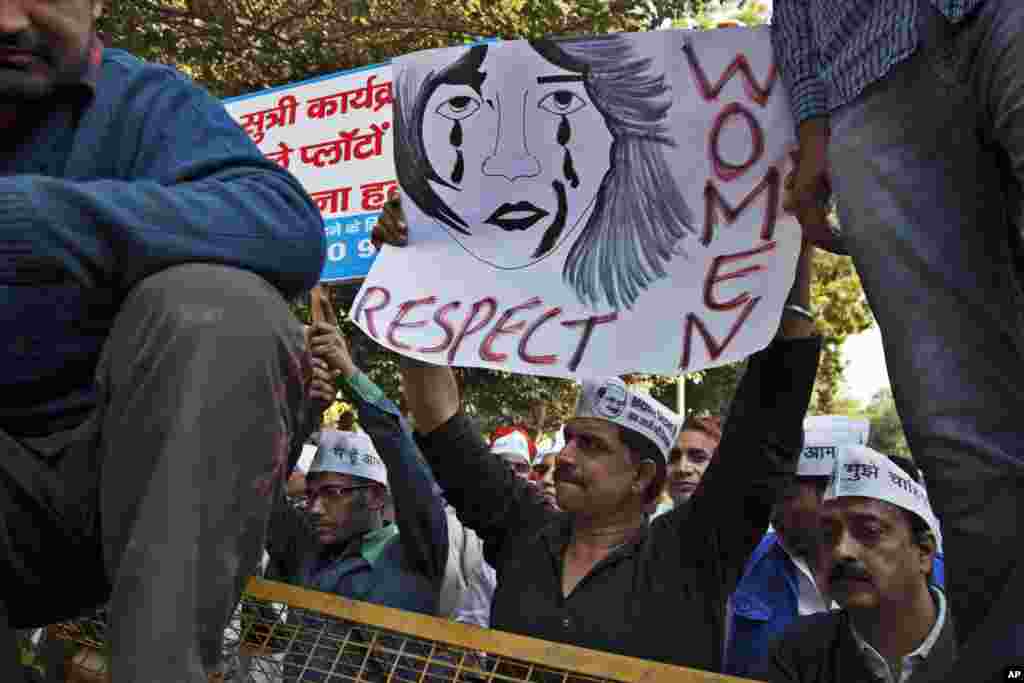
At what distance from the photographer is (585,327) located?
10.9 feet

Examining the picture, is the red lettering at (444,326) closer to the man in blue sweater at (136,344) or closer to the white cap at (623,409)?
the white cap at (623,409)

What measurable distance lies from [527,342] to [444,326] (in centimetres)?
28

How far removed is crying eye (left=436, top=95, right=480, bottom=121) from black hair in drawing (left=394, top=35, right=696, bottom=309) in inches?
10.6

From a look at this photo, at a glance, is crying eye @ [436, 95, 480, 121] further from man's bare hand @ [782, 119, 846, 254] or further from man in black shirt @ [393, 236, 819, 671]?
man's bare hand @ [782, 119, 846, 254]

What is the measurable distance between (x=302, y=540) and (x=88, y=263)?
3.63 metres

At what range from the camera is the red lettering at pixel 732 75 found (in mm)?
3240

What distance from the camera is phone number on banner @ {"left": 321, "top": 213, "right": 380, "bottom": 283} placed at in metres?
5.47

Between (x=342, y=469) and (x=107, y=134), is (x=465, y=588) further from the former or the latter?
(x=107, y=134)

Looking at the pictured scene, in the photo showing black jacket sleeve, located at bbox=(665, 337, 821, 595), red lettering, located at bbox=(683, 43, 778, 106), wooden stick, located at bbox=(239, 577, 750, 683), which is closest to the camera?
wooden stick, located at bbox=(239, 577, 750, 683)

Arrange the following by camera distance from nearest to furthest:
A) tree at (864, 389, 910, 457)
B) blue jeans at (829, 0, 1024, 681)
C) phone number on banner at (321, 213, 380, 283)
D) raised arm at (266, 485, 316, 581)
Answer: blue jeans at (829, 0, 1024, 681)
raised arm at (266, 485, 316, 581)
phone number on banner at (321, 213, 380, 283)
tree at (864, 389, 910, 457)

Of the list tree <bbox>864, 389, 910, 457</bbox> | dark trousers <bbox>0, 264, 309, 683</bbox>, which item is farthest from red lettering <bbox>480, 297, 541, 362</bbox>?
tree <bbox>864, 389, 910, 457</bbox>

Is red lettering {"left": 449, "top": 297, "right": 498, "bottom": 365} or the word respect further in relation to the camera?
red lettering {"left": 449, "top": 297, "right": 498, "bottom": 365}

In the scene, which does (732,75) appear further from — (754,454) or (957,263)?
(957,263)

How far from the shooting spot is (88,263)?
128 cm
